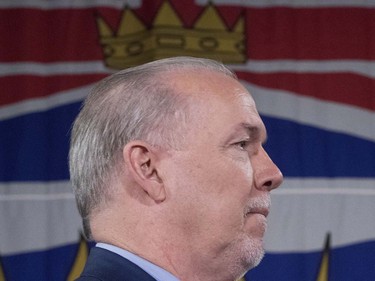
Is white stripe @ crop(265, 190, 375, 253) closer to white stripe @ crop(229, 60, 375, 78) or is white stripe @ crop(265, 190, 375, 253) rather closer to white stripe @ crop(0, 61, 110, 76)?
white stripe @ crop(229, 60, 375, 78)

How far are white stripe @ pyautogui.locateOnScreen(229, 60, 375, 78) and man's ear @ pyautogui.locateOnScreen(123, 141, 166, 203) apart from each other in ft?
4.74

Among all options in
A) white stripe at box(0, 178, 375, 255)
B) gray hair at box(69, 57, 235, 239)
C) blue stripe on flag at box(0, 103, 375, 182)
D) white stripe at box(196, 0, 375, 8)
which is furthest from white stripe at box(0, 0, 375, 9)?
gray hair at box(69, 57, 235, 239)

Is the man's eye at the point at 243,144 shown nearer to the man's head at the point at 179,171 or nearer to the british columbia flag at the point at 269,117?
the man's head at the point at 179,171

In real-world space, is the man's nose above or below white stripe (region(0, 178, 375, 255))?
above

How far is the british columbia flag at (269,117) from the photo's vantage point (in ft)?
7.38

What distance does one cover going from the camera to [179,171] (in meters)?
0.96

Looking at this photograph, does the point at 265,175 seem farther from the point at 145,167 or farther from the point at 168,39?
the point at 168,39

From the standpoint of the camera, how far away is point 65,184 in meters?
2.26

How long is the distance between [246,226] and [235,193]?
0.04 meters

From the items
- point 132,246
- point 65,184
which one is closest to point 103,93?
point 132,246

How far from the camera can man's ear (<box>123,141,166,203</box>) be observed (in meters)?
0.95

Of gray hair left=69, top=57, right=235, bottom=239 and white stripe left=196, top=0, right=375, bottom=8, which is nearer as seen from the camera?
gray hair left=69, top=57, right=235, bottom=239

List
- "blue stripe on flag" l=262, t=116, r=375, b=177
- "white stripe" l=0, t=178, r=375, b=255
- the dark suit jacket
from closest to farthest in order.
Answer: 1. the dark suit jacket
2. "white stripe" l=0, t=178, r=375, b=255
3. "blue stripe on flag" l=262, t=116, r=375, b=177

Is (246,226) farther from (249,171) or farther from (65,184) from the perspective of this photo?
(65,184)
